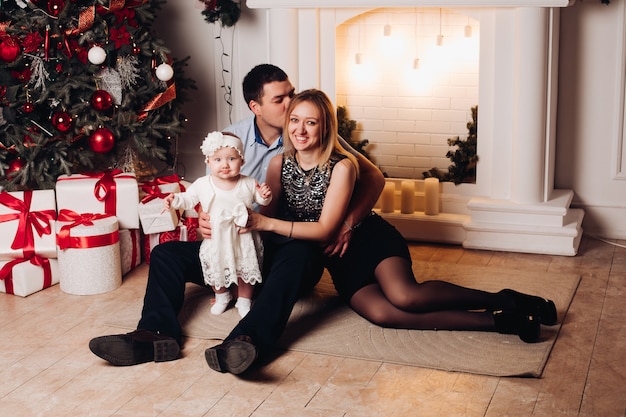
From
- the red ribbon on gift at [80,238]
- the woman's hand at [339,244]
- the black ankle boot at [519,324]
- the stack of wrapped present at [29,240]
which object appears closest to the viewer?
the black ankle boot at [519,324]

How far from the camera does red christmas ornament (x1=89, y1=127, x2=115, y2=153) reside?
4.20m

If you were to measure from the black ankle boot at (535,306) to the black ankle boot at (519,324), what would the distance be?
3cm

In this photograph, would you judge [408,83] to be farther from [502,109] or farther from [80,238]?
[80,238]

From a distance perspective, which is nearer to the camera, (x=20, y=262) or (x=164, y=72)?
(x=20, y=262)

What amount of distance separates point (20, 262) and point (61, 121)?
0.73 meters

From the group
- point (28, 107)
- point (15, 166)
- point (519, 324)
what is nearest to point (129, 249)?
point (15, 166)

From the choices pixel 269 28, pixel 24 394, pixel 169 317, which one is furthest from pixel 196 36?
pixel 24 394

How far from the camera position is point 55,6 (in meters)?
4.02

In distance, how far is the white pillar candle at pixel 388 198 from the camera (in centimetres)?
464

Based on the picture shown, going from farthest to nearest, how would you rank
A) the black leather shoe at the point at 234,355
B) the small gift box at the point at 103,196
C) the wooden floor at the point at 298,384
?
the small gift box at the point at 103,196, the black leather shoe at the point at 234,355, the wooden floor at the point at 298,384

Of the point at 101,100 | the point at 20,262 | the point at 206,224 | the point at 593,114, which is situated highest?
the point at 101,100

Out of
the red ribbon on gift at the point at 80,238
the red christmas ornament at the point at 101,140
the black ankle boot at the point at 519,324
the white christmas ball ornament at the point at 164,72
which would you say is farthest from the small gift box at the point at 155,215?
the black ankle boot at the point at 519,324

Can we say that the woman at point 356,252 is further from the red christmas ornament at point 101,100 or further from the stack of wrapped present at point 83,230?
the red christmas ornament at point 101,100

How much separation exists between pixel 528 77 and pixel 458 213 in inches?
33.2
